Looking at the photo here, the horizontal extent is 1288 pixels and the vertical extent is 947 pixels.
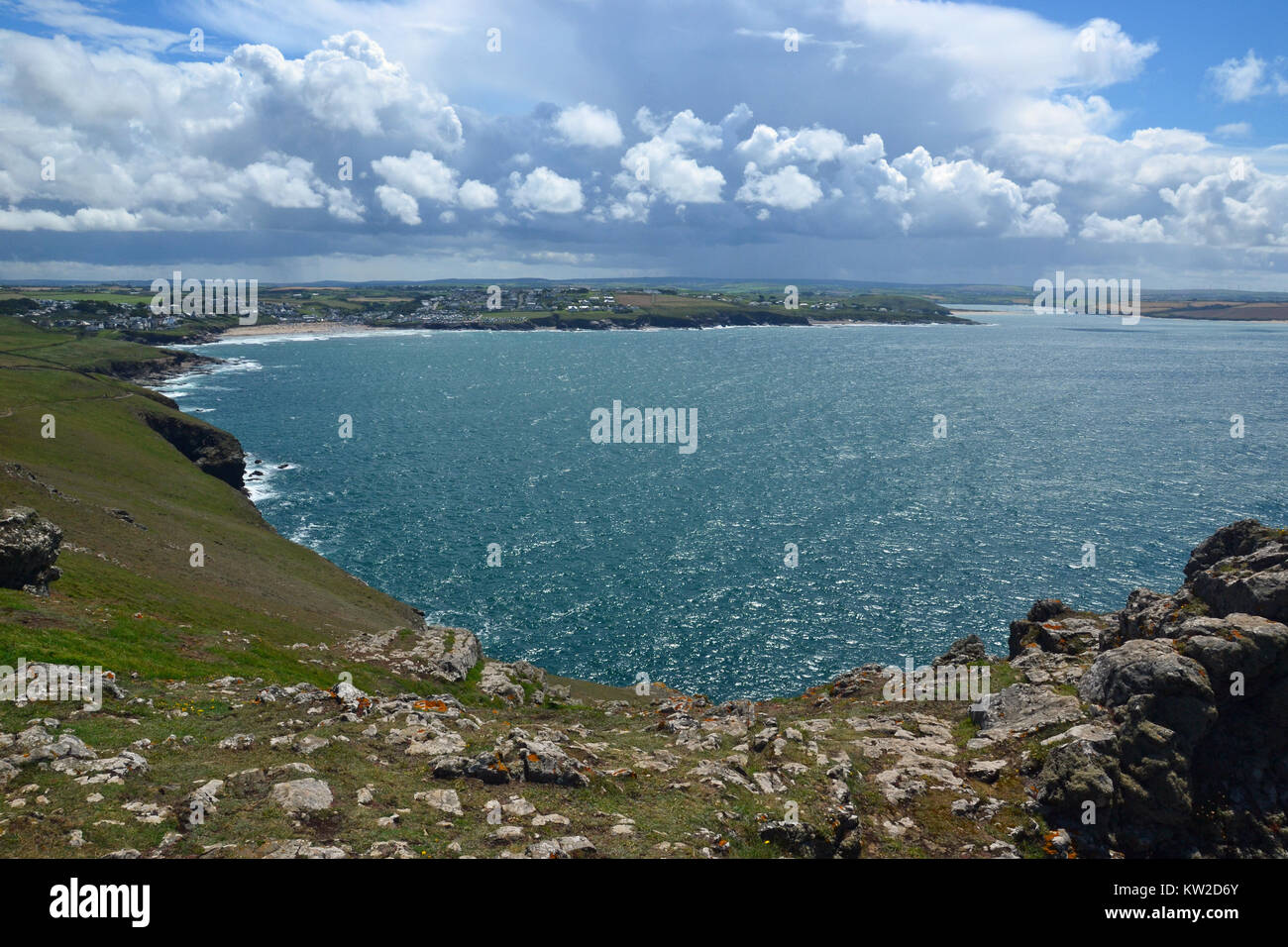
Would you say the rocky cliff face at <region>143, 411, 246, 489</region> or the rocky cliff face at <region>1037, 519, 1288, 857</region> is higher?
the rocky cliff face at <region>143, 411, 246, 489</region>

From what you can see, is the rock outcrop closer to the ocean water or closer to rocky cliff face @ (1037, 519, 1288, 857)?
the ocean water

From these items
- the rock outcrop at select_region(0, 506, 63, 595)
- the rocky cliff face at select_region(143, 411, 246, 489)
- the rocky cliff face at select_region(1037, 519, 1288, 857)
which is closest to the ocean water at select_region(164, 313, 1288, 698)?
the rocky cliff face at select_region(143, 411, 246, 489)

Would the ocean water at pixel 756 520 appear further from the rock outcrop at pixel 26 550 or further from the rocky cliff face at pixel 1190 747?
the rock outcrop at pixel 26 550

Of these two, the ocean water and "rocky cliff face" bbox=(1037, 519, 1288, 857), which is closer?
"rocky cliff face" bbox=(1037, 519, 1288, 857)

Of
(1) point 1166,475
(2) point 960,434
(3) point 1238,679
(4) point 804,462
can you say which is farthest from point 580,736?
(2) point 960,434
